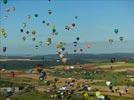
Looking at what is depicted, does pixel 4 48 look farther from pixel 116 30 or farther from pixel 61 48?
pixel 116 30

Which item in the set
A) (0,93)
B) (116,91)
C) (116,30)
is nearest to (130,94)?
(116,91)

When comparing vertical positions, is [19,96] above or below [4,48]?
below

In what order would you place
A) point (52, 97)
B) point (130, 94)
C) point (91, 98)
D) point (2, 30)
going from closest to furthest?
1. point (2, 30)
2. point (91, 98)
3. point (52, 97)
4. point (130, 94)

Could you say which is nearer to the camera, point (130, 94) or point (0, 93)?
point (0, 93)

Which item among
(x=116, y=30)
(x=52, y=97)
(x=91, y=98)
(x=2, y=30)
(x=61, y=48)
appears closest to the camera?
(x=2, y=30)

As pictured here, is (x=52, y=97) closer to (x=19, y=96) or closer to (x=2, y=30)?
(x=19, y=96)

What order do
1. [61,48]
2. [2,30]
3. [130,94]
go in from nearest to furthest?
[2,30] → [61,48] → [130,94]

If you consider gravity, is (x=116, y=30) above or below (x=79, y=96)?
above

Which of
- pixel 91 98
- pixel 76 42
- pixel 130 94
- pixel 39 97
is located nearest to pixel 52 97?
pixel 39 97

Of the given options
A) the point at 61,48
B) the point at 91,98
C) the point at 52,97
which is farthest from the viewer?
the point at 52,97
